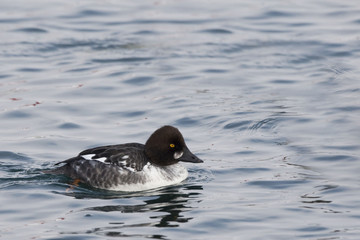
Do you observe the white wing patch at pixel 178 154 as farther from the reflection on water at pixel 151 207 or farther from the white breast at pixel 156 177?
the reflection on water at pixel 151 207

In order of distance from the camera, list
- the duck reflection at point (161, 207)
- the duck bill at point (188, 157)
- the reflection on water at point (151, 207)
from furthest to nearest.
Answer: the duck bill at point (188, 157)
the duck reflection at point (161, 207)
the reflection on water at point (151, 207)

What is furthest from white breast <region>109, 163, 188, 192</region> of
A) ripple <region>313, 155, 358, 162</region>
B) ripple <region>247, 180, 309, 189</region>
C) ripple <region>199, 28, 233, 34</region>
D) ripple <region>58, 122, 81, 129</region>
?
ripple <region>199, 28, 233, 34</region>

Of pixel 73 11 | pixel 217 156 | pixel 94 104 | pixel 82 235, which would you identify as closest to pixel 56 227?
pixel 82 235

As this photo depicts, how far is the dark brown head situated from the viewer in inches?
509

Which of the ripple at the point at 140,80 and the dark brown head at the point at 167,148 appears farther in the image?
the ripple at the point at 140,80

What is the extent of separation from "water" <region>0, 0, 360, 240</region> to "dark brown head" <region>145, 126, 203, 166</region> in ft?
1.56

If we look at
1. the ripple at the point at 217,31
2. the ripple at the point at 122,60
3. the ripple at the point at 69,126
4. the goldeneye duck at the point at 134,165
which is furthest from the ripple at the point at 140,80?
the goldeneye duck at the point at 134,165

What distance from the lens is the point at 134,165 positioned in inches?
502

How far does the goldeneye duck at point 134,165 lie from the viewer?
41.4ft

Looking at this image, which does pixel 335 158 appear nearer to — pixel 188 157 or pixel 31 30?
pixel 188 157

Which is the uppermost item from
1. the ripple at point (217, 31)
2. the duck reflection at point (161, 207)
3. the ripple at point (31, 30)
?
the ripple at point (31, 30)

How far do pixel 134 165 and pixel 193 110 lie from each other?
4.92 meters

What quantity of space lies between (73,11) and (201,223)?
1695cm

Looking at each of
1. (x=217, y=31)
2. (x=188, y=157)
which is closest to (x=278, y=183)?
(x=188, y=157)
